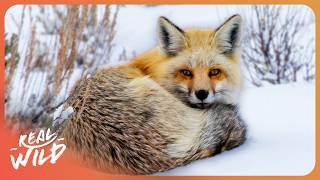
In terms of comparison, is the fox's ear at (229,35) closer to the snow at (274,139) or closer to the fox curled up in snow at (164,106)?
the fox curled up in snow at (164,106)

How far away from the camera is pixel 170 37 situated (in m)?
2.62

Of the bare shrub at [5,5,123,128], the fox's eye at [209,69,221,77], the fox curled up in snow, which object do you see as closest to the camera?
the fox curled up in snow

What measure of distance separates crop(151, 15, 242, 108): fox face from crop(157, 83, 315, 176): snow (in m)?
0.17

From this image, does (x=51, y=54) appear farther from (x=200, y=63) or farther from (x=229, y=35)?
(x=229, y=35)

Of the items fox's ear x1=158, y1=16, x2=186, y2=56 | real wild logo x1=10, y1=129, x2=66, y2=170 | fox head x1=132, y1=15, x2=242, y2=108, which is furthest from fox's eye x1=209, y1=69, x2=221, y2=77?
real wild logo x1=10, y1=129, x2=66, y2=170

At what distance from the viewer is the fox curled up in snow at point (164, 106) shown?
2.49 meters

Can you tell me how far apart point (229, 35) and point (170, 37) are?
283 mm

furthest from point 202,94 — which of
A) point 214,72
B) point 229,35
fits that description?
point 229,35

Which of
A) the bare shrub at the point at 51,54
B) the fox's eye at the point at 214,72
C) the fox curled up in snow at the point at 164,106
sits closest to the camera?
the fox curled up in snow at the point at 164,106

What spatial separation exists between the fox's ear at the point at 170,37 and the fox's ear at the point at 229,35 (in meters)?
0.17

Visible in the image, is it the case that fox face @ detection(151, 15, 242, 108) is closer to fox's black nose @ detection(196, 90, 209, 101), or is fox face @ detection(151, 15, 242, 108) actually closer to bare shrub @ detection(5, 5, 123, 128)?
fox's black nose @ detection(196, 90, 209, 101)

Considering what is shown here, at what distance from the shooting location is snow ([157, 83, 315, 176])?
8.68 feet

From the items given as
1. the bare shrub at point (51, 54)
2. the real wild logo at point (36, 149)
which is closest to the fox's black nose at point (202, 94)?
the bare shrub at point (51, 54)

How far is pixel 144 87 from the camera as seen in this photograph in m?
2.61
